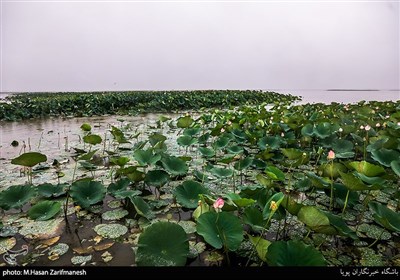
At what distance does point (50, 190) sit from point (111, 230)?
0.84 m

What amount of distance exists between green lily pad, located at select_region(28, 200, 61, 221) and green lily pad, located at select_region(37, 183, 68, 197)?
33 centimetres

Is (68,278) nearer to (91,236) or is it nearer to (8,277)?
(8,277)

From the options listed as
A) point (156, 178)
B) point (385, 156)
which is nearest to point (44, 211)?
point (156, 178)

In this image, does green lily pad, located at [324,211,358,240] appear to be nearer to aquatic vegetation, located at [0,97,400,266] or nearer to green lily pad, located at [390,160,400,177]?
aquatic vegetation, located at [0,97,400,266]

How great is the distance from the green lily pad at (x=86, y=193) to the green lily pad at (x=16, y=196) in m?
0.33

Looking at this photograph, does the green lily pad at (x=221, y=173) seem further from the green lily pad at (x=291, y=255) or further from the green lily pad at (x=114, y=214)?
the green lily pad at (x=291, y=255)

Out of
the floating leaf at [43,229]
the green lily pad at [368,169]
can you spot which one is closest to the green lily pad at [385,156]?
the green lily pad at [368,169]

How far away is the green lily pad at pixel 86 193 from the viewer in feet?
7.39

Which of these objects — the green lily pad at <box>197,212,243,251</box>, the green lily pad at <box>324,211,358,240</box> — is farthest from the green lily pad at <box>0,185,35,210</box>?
Result: the green lily pad at <box>324,211,358,240</box>

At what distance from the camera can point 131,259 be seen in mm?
1711

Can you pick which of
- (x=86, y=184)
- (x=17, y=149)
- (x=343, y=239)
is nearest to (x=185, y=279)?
(x=343, y=239)

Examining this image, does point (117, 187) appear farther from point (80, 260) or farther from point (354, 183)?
point (354, 183)

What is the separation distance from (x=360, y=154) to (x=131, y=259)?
12.3 feet

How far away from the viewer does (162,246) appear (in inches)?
59.9
